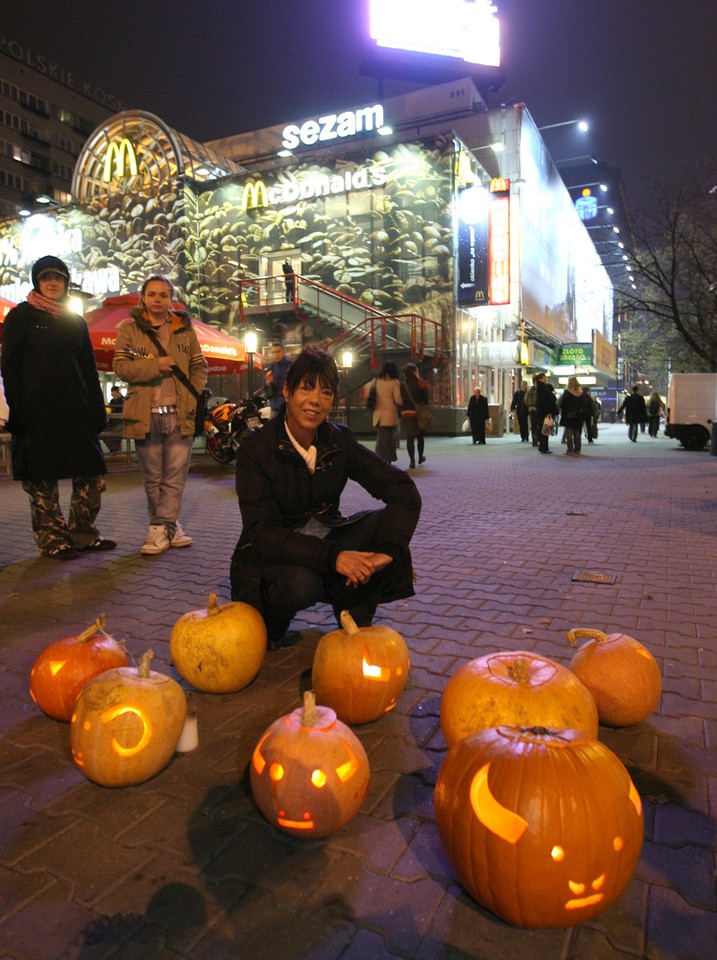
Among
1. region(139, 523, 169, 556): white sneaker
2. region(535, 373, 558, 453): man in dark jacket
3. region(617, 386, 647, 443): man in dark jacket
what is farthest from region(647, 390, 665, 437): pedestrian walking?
region(139, 523, 169, 556): white sneaker

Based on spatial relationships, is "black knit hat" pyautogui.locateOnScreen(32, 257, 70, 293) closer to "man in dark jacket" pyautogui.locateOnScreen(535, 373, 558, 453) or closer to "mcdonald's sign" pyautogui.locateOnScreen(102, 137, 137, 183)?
"man in dark jacket" pyautogui.locateOnScreen(535, 373, 558, 453)

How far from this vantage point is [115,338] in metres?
10.8

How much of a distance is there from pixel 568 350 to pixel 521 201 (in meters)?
10.4

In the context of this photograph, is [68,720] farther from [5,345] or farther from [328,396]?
[5,345]

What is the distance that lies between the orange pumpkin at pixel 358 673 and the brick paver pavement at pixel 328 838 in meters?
0.12

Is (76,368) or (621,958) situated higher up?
(76,368)

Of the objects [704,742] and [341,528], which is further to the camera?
[341,528]

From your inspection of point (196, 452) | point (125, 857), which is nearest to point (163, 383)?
point (125, 857)

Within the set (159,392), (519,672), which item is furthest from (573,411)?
(519,672)

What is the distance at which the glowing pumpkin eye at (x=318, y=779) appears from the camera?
1.82m

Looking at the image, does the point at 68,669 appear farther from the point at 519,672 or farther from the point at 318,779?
the point at 519,672

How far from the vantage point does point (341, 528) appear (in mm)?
3316

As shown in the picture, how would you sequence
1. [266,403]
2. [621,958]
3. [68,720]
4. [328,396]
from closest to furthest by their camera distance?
[621,958]
[68,720]
[328,396]
[266,403]

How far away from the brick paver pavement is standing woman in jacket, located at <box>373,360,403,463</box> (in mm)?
6732
